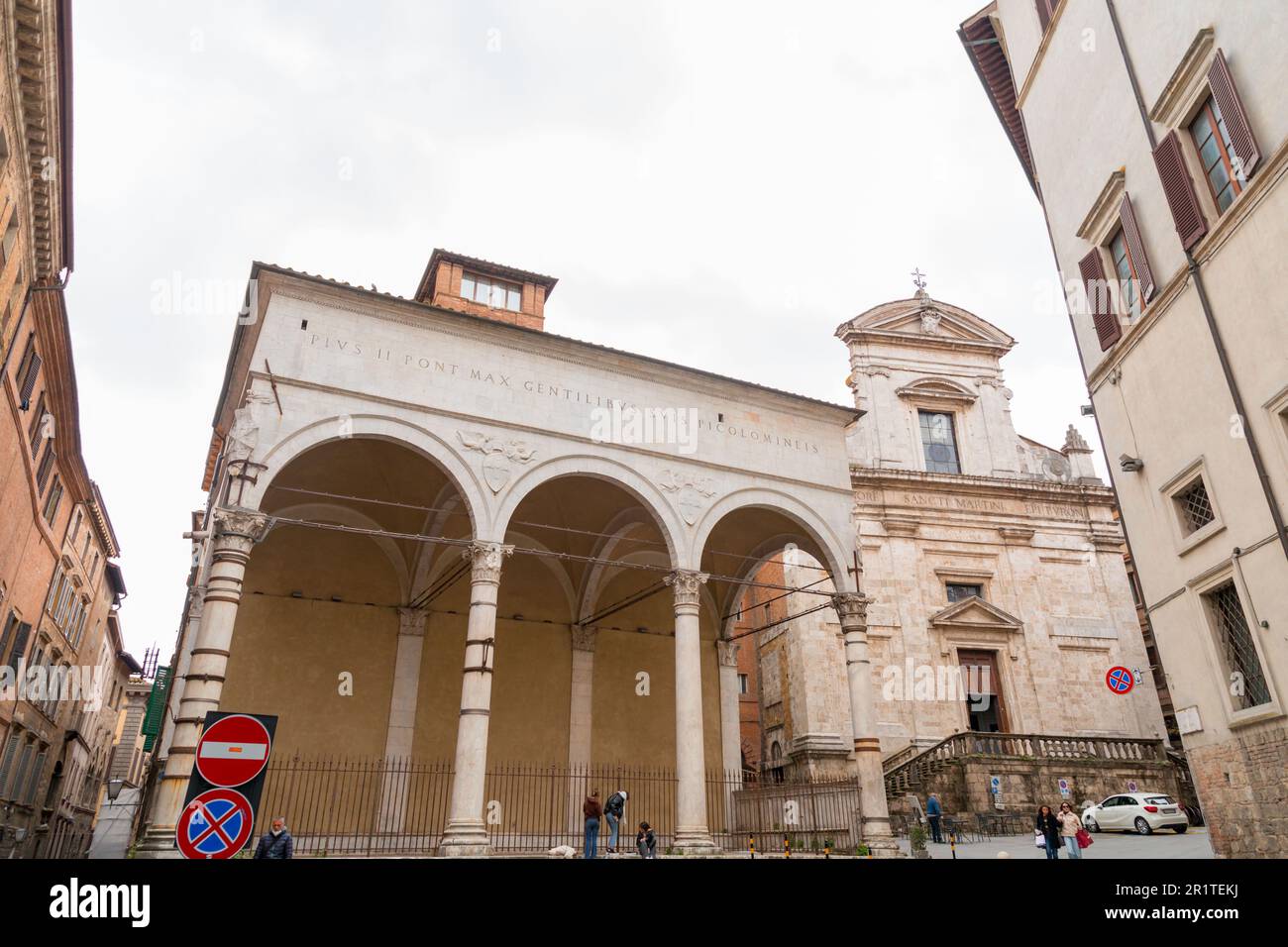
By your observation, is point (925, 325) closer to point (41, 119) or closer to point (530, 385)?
point (530, 385)

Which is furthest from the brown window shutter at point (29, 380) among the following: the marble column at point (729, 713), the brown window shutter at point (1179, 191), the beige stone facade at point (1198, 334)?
the brown window shutter at point (1179, 191)

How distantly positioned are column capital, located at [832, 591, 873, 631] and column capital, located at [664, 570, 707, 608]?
10.0 feet

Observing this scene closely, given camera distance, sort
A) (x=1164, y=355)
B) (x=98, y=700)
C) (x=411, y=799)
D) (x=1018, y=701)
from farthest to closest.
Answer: (x=98, y=700) → (x=1018, y=701) → (x=411, y=799) → (x=1164, y=355)

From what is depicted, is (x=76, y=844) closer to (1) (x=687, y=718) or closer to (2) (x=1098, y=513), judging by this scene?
(1) (x=687, y=718)

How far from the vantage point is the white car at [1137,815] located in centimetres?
1717

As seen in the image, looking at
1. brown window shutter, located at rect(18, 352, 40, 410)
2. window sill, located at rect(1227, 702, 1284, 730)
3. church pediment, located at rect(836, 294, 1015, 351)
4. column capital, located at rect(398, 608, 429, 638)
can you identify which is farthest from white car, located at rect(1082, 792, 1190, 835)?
brown window shutter, located at rect(18, 352, 40, 410)

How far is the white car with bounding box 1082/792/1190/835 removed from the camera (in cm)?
1717

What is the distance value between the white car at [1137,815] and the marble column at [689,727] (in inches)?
401

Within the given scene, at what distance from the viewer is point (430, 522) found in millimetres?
16547

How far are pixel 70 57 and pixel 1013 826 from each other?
22422 mm

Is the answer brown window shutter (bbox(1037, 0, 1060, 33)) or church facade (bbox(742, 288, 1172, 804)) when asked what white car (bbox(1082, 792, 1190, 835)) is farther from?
brown window shutter (bbox(1037, 0, 1060, 33))

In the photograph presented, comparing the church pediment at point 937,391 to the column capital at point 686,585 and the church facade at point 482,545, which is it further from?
the column capital at point 686,585

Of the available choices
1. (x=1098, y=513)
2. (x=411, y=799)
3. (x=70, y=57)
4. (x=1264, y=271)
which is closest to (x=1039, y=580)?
(x=1098, y=513)

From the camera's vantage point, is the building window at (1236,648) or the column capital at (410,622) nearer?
the building window at (1236,648)
